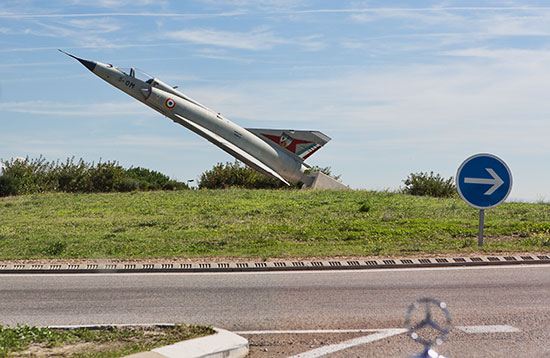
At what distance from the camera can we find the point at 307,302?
9.43 m

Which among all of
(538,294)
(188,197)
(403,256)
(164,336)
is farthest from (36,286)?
(188,197)

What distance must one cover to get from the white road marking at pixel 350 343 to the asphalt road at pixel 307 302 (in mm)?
123

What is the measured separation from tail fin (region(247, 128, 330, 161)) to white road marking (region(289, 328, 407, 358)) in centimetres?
2409

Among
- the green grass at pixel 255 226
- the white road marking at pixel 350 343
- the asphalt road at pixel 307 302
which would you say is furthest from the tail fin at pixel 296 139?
the white road marking at pixel 350 343

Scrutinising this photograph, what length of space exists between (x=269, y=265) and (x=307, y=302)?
2986mm

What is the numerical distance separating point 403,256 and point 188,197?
40.7 ft

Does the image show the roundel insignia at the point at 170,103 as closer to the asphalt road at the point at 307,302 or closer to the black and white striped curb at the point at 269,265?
the black and white striped curb at the point at 269,265

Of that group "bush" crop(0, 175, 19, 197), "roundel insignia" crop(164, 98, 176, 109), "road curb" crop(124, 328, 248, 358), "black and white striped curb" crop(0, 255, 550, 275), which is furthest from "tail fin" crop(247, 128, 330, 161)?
"road curb" crop(124, 328, 248, 358)

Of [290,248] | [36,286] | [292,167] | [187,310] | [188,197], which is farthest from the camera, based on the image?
[292,167]

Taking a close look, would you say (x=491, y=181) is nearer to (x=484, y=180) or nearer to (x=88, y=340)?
(x=484, y=180)

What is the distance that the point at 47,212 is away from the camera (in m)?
21.1

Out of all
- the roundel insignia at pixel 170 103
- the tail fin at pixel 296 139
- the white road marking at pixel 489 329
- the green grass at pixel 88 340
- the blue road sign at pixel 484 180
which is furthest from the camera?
the tail fin at pixel 296 139

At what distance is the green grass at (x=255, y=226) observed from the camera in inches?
551

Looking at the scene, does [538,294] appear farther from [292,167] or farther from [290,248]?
[292,167]
